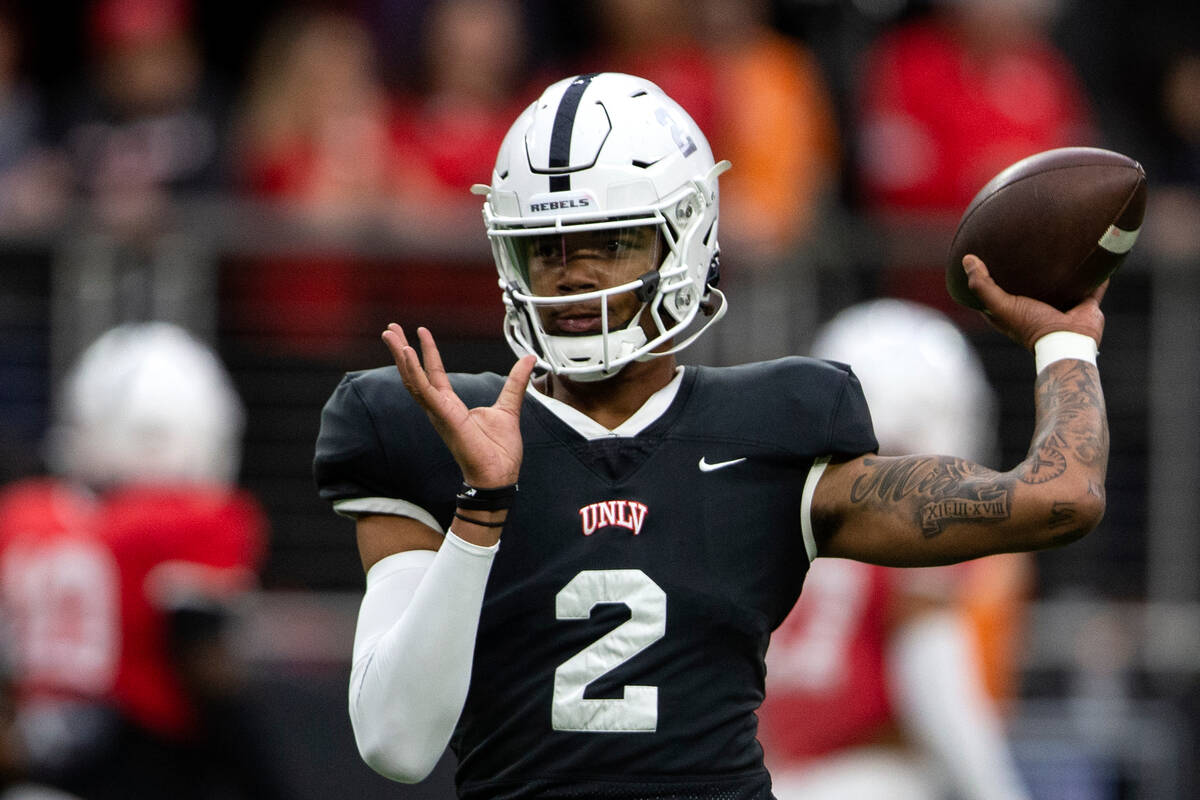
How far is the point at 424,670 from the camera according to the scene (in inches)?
105

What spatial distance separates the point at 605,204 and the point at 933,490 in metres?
0.69

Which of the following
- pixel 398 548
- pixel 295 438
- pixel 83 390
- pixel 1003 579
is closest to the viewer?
pixel 398 548

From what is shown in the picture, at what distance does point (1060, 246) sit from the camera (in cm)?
298

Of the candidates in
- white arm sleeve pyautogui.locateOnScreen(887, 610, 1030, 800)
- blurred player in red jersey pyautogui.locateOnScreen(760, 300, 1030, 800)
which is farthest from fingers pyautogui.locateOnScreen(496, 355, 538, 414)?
white arm sleeve pyautogui.locateOnScreen(887, 610, 1030, 800)

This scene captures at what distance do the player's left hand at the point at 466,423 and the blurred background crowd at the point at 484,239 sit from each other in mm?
3470

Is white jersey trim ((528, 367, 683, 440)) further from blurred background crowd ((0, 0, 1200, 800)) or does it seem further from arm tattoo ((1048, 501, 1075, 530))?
blurred background crowd ((0, 0, 1200, 800))

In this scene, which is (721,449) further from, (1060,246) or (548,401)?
(1060,246)

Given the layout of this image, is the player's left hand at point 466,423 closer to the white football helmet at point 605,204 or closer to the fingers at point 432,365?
the fingers at point 432,365

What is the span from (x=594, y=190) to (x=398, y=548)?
65 cm

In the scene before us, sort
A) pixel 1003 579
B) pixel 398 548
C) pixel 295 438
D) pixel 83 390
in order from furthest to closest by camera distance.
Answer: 1. pixel 295 438
2. pixel 83 390
3. pixel 1003 579
4. pixel 398 548

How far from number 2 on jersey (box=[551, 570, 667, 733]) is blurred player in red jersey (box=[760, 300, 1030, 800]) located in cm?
205

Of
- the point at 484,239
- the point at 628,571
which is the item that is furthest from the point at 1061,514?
the point at 484,239

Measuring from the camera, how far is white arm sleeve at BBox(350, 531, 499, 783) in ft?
8.71

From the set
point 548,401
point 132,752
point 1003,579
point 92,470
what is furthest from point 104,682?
point 548,401
